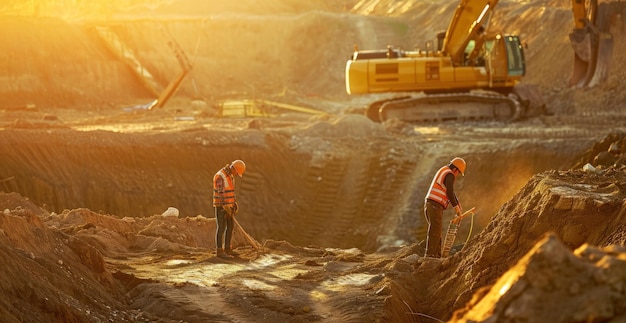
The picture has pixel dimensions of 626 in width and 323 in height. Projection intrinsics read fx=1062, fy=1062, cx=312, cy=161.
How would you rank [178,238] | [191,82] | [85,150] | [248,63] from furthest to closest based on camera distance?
[248,63] < [191,82] < [85,150] < [178,238]

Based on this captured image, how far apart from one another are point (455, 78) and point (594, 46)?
455 centimetres

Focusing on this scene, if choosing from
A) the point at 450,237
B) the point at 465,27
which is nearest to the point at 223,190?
the point at 450,237

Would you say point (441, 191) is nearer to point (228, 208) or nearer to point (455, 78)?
point (228, 208)

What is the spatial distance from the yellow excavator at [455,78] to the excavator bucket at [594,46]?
318mm

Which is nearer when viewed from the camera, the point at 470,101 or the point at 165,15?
the point at 470,101

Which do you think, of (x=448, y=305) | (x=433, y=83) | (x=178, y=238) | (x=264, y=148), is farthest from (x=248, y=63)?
(x=448, y=305)

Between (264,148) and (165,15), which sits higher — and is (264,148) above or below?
below

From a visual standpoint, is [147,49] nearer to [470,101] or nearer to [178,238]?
[470,101]

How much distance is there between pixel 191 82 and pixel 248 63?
708 cm

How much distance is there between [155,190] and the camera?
24.8 meters

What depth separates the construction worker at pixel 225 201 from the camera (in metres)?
15.5

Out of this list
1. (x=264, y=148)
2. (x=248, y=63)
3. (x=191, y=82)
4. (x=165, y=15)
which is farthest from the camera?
(x=165, y=15)

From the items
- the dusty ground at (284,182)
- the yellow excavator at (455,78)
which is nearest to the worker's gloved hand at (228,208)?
the dusty ground at (284,182)

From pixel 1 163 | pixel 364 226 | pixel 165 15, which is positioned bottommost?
pixel 364 226
